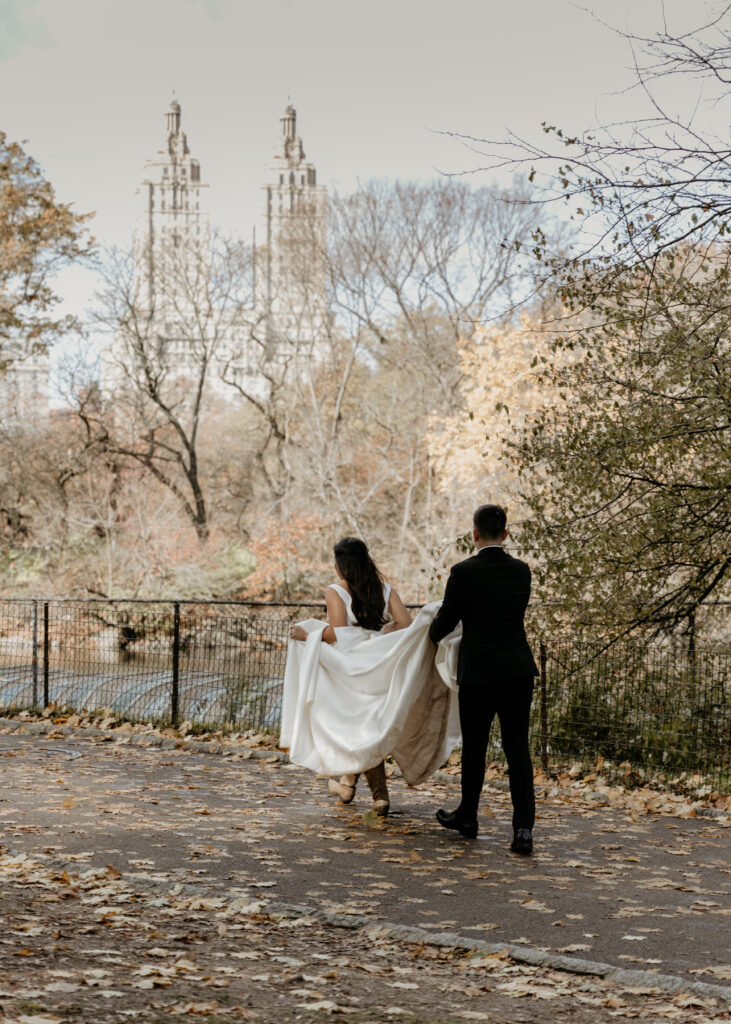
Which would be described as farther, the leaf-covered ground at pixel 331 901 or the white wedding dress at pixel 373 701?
the white wedding dress at pixel 373 701

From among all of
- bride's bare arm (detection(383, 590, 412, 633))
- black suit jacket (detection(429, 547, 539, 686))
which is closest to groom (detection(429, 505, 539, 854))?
black suit jacket (detection(429, 547, 539, 686))

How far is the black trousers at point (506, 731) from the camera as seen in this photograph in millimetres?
7422

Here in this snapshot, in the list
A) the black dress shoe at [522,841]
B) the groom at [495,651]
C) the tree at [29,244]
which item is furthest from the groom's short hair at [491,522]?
the tree at [29,244]

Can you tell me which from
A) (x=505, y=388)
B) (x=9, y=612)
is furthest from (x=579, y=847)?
(x=505, y=388)

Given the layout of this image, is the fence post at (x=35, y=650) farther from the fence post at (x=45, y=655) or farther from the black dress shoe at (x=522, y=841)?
the black dress shoe at (x=522, y=841)

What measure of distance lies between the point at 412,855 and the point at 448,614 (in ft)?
5.14

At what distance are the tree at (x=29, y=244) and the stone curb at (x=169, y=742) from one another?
18720 millimetres

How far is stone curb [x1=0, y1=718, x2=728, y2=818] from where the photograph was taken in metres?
10.5

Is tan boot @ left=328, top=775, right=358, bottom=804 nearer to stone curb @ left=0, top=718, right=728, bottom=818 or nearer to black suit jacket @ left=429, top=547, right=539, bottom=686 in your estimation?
stone curb @ left=0, top=718, right=728, bottom=818

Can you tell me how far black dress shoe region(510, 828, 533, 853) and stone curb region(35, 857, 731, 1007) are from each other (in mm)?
1912

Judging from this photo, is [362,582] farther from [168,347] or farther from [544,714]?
[168,347]

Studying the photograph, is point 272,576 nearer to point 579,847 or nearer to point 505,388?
point 505,388

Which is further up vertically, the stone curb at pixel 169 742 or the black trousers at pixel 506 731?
the black trousers at pixel 506 731

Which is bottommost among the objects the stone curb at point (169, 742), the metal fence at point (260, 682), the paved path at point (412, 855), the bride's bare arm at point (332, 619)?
the stone curb at point (169, 742)
